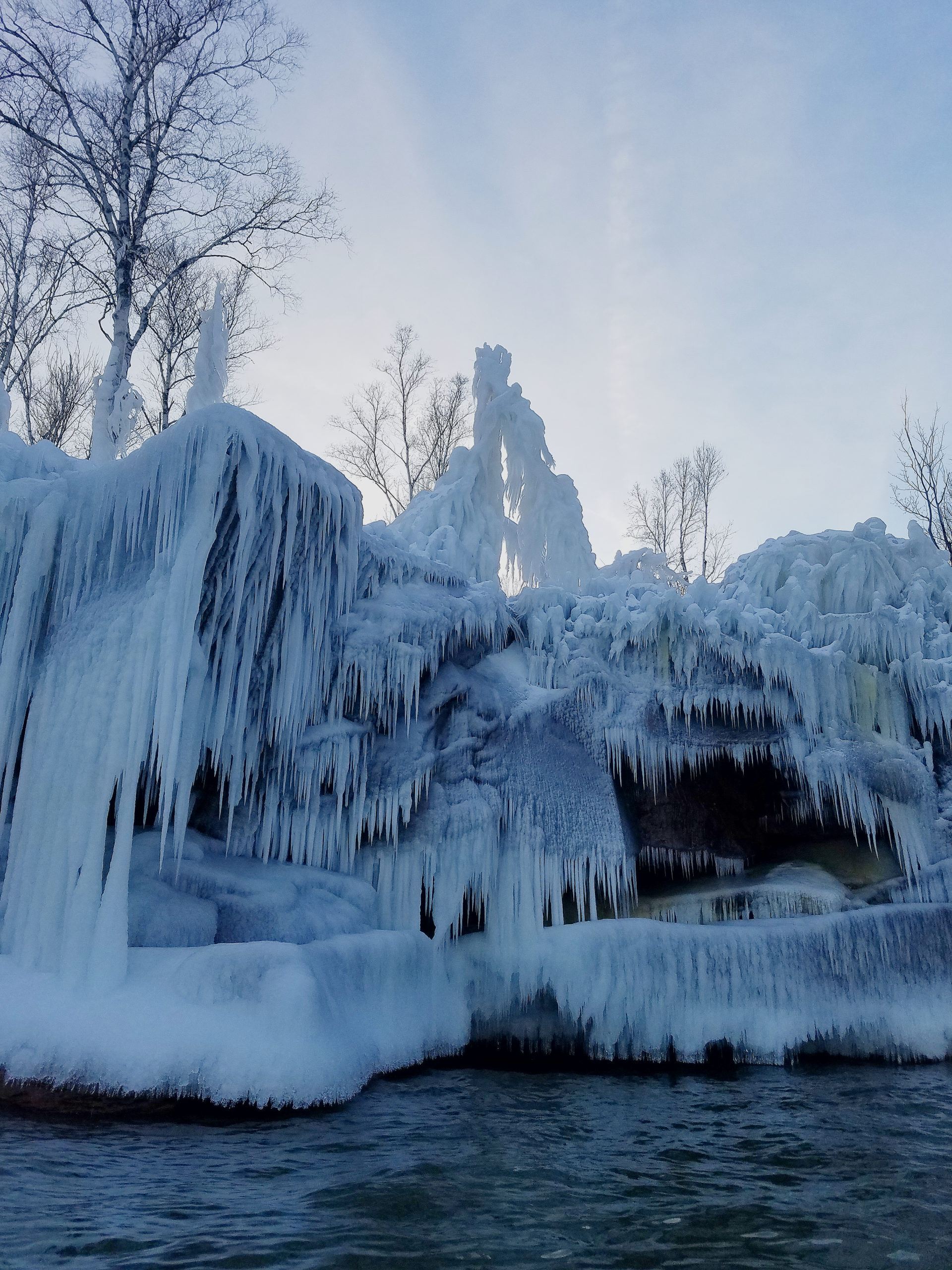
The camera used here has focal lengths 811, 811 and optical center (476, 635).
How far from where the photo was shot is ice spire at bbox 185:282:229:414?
9.73 m

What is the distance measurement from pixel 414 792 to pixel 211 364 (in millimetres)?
5703

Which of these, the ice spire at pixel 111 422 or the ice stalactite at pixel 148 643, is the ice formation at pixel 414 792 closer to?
the ice stalactite at pixel 148 643

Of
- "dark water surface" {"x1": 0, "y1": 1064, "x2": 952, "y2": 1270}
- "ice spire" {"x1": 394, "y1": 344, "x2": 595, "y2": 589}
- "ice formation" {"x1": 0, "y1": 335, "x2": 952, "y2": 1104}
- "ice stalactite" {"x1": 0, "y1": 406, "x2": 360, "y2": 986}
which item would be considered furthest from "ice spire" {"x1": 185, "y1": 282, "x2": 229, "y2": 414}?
"dark water surface" {"x1": 0, "y1": 1064, "x2": 952, "y2": 1270}

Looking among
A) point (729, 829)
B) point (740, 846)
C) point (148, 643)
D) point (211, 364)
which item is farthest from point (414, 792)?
point (211, 364)

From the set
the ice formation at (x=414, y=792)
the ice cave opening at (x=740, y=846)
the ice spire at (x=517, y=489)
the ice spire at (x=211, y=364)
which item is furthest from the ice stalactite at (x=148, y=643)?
the ice spire at (x=517, y=489)

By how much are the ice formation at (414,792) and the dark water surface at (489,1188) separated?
0.69 metres

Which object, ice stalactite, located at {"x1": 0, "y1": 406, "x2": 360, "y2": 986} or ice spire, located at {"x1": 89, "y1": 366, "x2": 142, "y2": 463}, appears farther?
ice spire, located at {"x1": 89, "y1": 366, "x2": 142, "y2": 463}

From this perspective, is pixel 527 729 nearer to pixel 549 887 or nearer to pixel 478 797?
pixel 478 797

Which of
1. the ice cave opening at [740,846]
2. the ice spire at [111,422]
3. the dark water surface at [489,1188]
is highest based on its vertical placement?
the ice spire at [111,422]

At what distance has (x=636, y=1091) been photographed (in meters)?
6.60

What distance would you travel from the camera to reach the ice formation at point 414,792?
5.81 metres

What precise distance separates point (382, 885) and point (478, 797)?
1.30 metres

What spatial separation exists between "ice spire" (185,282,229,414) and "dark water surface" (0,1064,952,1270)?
301 inches

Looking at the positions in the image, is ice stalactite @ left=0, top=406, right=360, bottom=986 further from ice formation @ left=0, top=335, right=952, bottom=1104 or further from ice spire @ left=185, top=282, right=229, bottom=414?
ice spire @ left=185, top=282, right=229, bottom=414
